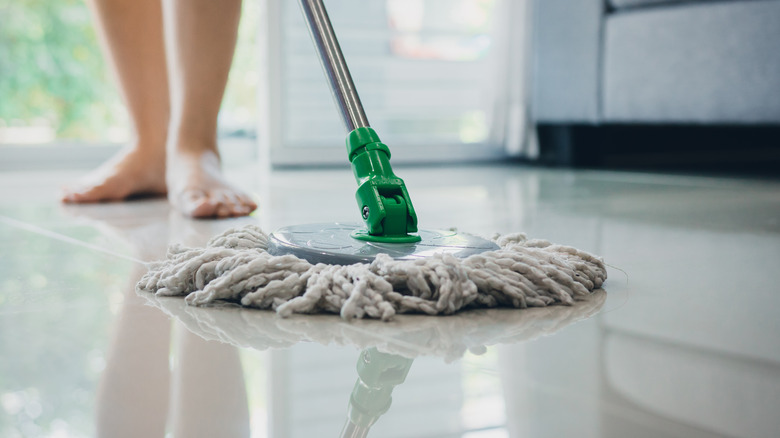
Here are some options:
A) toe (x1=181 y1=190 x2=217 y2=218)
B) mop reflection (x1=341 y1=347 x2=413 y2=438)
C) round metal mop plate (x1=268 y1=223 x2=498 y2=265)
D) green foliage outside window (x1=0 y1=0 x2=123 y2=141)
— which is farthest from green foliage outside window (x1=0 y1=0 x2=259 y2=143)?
mop reflection (x1=341 y1=347 x2=413 y2=438)

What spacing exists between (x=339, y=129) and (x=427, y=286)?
2.05 meters

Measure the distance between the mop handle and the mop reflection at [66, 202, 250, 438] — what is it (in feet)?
0.85

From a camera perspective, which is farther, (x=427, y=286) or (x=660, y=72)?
(x=660, y=72)

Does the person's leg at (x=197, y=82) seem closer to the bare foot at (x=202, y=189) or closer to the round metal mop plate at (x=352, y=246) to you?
the bare foot at (x=202, y=189)

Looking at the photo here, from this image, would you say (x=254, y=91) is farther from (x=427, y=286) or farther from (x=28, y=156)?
(x=427, y=286)

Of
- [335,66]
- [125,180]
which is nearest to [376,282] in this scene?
[335,66]

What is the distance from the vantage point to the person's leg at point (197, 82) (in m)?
1.32

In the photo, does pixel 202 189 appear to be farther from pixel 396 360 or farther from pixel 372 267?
pixel 396 360

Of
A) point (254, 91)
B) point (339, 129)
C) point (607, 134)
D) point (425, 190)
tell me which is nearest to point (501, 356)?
point (425, 190)

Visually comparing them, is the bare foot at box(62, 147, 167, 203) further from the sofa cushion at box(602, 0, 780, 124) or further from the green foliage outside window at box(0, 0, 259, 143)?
the sofa cushion at box(602, 0, 780, 124)

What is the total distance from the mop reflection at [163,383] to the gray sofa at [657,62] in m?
1.66

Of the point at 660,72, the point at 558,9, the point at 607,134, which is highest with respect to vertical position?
the point at 558,9

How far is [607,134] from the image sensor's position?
2.76 m

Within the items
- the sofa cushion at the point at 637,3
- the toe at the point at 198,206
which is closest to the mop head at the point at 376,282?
the toe at the point at 198,206
